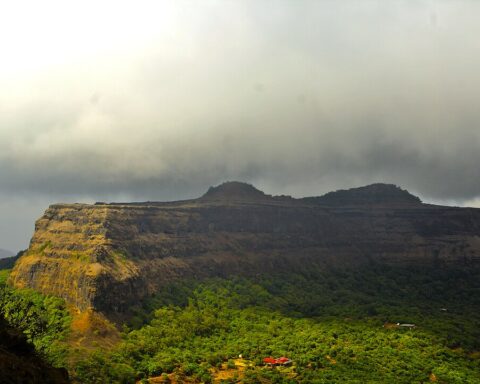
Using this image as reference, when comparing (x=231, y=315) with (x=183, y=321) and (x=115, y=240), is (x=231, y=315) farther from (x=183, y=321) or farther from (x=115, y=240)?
(x=115, y=240)

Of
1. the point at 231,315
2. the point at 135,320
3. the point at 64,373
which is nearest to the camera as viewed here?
the point at 64,373

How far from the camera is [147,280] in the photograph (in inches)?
7333

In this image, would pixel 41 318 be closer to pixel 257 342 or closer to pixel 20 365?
pixel 257 342

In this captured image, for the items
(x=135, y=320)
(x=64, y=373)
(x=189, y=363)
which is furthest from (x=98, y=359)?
(x=64, y=373)

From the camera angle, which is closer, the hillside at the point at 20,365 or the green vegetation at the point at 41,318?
the hillside at the point at 20,365

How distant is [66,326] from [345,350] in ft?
282

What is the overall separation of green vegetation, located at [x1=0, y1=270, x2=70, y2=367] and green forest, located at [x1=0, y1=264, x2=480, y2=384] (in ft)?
1.23

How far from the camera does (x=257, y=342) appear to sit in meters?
→ 139

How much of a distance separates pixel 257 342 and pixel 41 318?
211 ft

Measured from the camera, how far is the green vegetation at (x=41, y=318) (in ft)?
340

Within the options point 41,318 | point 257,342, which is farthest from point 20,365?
point 257,342

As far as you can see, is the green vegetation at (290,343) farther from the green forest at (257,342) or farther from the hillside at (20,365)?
the hillside at (20,365)

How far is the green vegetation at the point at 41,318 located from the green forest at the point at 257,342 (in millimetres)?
375

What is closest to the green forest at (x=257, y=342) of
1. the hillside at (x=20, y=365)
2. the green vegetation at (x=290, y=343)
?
the green vegetation at (x=290, y=343)
